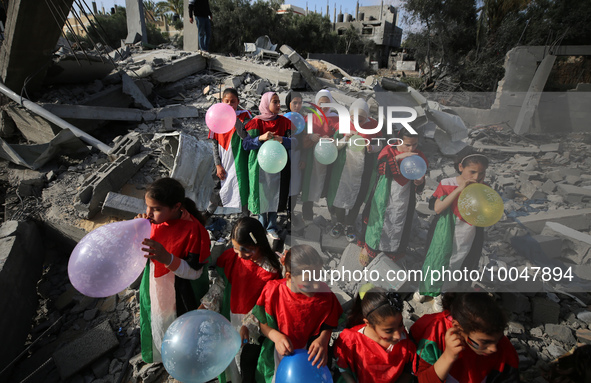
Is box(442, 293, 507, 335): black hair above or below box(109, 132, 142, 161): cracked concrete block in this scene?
above

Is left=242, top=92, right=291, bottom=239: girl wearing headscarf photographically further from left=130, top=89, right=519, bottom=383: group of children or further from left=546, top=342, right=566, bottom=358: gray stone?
left=546, top=342, right=566, bottom=358: gray stone

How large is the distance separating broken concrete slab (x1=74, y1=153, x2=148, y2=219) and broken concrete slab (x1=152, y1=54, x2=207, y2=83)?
14.4 feet

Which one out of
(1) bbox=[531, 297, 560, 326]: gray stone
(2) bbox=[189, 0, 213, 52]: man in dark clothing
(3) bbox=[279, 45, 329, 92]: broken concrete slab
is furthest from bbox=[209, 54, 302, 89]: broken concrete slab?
(1) bbox=[531, 297, 560, 326]: gray stone

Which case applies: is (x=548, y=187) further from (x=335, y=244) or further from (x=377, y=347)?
(x=377, y=347)

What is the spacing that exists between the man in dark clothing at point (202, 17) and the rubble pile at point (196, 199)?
103 centimetres

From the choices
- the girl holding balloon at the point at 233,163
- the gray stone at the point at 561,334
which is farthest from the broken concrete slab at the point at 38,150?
the gray stone at the point at 561,334

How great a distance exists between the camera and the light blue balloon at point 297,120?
3.81m

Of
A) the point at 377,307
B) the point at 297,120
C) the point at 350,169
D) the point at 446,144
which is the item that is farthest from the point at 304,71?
A: the point at 377,307

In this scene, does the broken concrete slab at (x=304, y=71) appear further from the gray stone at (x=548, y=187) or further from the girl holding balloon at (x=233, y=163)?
the gray stone at (x=548, y=187)

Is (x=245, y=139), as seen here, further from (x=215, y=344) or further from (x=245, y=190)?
(x=215, y=344)

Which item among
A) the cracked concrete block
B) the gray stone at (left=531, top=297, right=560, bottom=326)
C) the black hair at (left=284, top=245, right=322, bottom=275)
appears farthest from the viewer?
the cracked concrete block

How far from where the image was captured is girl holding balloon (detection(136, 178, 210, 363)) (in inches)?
76.4

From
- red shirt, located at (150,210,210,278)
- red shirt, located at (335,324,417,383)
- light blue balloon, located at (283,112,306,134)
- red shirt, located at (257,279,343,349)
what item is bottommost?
red shirt, located at (335,324,417,383)

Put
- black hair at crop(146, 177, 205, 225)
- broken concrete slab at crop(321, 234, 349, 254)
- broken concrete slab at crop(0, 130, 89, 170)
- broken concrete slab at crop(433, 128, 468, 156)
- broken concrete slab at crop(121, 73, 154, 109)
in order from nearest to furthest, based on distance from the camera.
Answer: black hair at crop(146, 177, 205, 225) < broken concrete slab at crop(321, 234, 349, 254) < broken concrete slab at crop(0, 130, 89, 170) < broken concrete slab at crop(121, 73, 154, 109) < broken concrete slab at crop(433, 128, 468, 156)
